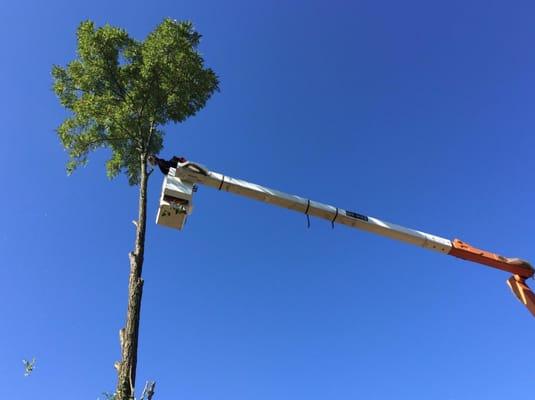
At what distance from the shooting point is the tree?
10.0 m

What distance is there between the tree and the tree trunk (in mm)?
2633

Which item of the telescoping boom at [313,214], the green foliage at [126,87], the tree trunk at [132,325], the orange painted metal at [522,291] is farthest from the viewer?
the green foliage at [126,87]

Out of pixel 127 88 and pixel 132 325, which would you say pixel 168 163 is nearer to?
pixel 132 325

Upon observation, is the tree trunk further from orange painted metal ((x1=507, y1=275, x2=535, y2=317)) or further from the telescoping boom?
orange painted metal ((x1=507, y1=275, x2=535, y2=317))

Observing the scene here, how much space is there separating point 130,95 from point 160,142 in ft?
5.87

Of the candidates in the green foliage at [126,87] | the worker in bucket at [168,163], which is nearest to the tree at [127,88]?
the green foliage at [126,87]

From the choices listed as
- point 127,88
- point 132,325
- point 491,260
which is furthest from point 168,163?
point 491,260

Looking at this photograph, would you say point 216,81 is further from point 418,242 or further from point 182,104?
point 418,242

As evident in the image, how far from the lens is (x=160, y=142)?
11.6 m

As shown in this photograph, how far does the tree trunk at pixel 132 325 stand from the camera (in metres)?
5.64

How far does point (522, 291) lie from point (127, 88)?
8.82m

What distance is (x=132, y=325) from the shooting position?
629cm

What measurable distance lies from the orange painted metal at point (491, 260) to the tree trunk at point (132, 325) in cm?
517

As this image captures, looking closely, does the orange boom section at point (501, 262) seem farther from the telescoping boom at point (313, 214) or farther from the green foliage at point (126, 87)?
the green foliage at point (126, 87)
